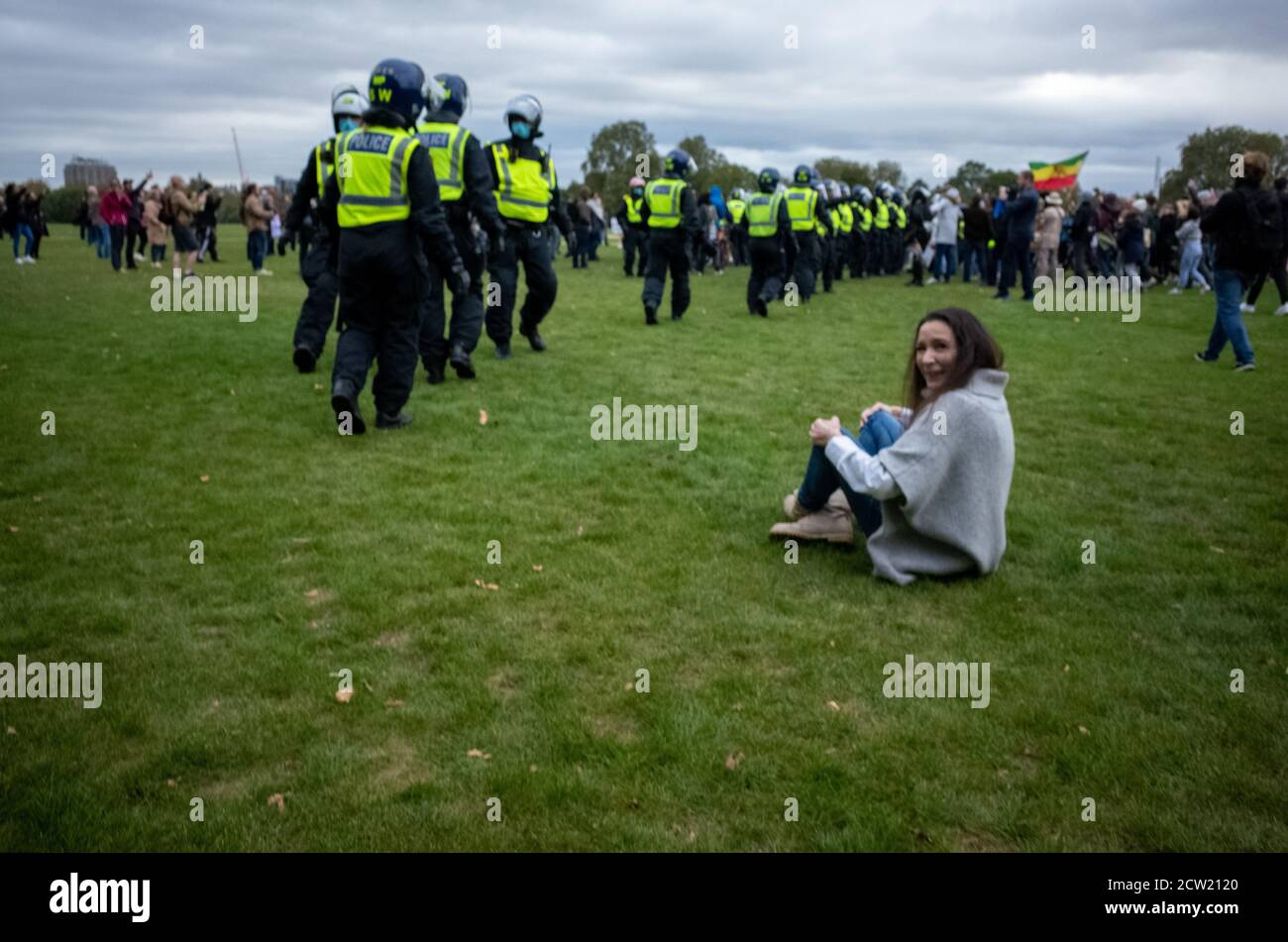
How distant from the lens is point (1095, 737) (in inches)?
150

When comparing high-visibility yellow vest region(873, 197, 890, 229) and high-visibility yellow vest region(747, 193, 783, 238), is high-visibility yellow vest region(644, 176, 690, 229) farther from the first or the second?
high-visibility yellow vest region(873, 197, 890, 229)

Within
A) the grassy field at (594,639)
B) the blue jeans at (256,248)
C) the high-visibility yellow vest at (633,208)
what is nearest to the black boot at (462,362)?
the grassy field at (594,639)

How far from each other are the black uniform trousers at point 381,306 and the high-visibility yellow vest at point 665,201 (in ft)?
23.0

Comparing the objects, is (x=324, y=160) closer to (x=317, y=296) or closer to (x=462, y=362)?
(x=317, y=296)

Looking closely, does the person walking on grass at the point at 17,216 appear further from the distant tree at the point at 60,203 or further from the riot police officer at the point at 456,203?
the distant tree at the point at 60,203

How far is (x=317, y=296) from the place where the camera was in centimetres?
1048

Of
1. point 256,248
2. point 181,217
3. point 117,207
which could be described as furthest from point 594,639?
point 117,207

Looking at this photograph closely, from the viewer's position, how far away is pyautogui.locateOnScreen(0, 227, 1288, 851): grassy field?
3.39 m

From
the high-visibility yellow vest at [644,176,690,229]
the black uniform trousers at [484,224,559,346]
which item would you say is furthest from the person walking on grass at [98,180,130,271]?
the black uniform trousers at [484,224,559,346]

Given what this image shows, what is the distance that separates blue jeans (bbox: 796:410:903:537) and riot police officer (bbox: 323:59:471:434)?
12.5ft

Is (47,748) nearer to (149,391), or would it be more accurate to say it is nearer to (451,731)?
(451,731)

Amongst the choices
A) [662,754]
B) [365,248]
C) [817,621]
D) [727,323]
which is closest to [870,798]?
[662,754]

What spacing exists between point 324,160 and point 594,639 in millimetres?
6218
